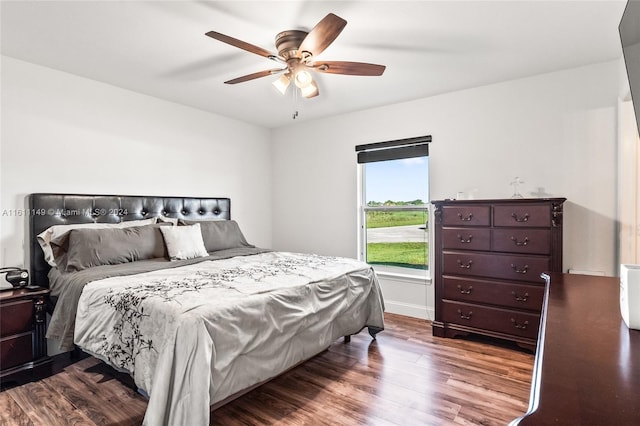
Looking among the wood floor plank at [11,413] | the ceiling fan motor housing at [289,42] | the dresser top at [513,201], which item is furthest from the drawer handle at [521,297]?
the wood floor plank at [11,413]

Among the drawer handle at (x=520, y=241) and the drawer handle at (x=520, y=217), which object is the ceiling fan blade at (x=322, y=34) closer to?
the drawer handle at (x=520, y=217)

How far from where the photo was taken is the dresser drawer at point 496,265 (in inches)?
107

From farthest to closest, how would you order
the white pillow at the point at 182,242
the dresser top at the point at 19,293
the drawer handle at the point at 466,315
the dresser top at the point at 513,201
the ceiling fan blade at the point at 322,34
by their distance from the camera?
the drawer handle at the point at 466,315
the white pillow at the point at 182,242
the dresser top at the point at 513,201
the dresser top at the point at 19,293
the ceiling fan blade at the point at 322,34

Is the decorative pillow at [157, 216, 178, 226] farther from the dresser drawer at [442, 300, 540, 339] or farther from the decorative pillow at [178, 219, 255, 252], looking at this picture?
the dresser drawer at [442, 300, 540, 339]

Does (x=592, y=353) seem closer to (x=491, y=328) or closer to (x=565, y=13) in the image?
(x=565, y=13)

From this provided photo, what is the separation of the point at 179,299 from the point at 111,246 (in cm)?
130

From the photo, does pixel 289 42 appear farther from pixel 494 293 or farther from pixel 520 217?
pixel 494 293

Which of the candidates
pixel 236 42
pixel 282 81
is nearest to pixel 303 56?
pixel 282 81

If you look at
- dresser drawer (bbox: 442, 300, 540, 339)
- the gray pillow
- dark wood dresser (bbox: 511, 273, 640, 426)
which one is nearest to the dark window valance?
dresser drawer (bbox: 442, 300, 540, 339)

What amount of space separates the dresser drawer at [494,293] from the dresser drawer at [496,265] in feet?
0.21

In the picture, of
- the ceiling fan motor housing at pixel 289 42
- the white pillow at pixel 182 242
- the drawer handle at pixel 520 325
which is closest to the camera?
the ceiling fan motor housing at pixel 289 42

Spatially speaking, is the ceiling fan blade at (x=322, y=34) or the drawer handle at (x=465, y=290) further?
the drawer handle at (x=465, y=290)

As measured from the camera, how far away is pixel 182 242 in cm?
298

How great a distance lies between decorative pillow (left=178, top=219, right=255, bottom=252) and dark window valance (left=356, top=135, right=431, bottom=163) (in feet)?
5.67
